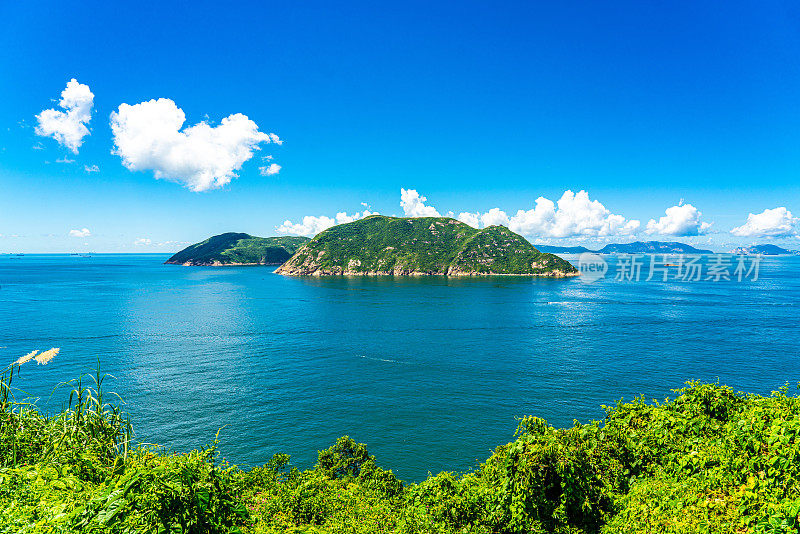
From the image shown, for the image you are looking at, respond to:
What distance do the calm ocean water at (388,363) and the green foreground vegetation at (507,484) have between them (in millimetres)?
22027

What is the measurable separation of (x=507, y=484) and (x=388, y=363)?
5615 centimetres

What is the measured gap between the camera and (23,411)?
17406 millimetres

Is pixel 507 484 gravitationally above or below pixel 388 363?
above

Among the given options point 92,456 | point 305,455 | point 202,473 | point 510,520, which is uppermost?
point 202,473

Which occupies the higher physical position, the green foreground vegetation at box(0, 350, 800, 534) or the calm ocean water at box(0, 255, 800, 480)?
the green foreground vegetation at box(0, 350, 800, 534)

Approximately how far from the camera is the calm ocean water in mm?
45344

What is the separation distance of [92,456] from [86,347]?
78.8m

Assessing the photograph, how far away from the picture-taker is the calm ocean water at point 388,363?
45.3 m

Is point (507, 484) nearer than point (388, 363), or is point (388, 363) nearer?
point (507, 484)

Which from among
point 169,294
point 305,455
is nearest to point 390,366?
point 305,455

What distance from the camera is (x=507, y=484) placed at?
15.7 meters

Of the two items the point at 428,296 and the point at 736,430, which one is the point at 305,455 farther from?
the point at 428,296

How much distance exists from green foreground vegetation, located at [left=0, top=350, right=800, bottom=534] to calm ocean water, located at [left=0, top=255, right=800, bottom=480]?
22027 mm

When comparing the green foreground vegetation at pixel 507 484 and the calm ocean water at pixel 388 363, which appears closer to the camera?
the green foreground vegetation at pixel 507 484
